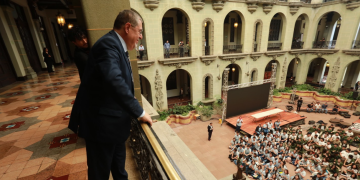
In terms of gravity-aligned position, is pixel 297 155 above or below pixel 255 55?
below

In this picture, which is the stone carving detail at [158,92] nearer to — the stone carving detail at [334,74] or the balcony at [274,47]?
the balcony at [274,47]

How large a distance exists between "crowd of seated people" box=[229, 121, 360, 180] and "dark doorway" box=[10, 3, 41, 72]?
44.6 ft

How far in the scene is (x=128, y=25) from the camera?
1.55m

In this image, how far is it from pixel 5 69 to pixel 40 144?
8023mm

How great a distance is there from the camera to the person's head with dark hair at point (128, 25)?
1.54 meters

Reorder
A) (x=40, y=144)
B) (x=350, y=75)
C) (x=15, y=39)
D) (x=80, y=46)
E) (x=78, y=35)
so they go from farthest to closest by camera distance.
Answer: (x=350, y=75) → (x=15, y=39) → (x=40, y=144) → (x=80, y=46) → (x=78, y=35)

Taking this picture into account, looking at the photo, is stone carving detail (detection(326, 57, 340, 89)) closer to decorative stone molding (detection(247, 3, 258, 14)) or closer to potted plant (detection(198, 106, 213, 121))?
decorative stone molding (detection(247, 3, 258, 14))

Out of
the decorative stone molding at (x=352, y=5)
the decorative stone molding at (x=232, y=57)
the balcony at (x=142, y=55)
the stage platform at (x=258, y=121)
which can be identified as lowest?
the stage platform at (x=258, y=121)

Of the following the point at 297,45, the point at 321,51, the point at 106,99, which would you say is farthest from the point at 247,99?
the point at 106,99

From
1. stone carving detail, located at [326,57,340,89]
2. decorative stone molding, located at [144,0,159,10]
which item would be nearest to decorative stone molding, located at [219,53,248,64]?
decorative stone molding, located at [144,0,159,10]

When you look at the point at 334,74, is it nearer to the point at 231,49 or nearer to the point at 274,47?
the point at 274,47

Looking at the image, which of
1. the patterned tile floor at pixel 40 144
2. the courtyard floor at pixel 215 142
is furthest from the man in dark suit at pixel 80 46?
the courtyard floor at pixel 215 142

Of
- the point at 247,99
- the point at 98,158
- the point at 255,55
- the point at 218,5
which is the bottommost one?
the point at 247,99

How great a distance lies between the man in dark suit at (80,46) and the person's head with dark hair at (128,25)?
1323 mm
